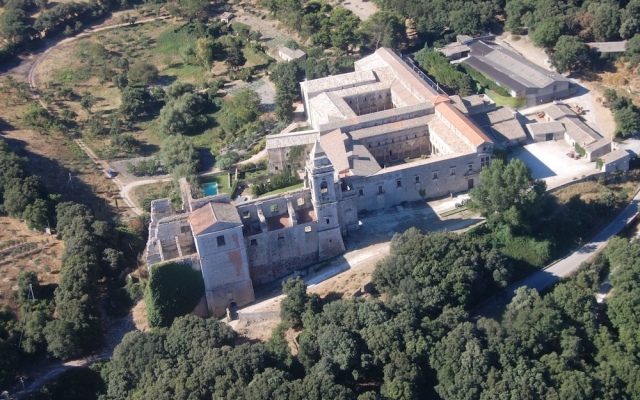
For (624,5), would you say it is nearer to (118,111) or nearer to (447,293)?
(447,293)

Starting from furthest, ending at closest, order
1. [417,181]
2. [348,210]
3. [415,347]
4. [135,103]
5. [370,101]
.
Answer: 1. [135,103]
2. [370,101]
3. [417,181]
4. [348,210]
5. [415,347]

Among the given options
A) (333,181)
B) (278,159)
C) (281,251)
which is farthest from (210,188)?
(333,181)

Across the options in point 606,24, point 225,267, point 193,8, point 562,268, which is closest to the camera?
point 225,267

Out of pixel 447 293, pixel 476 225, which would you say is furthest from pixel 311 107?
pixel 447 293

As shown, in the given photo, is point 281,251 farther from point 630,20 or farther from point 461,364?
point 630,20

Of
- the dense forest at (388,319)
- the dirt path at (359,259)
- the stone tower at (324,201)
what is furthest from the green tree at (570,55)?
the stone tower at (324,201)

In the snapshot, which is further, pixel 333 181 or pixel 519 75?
pixel 519 75
